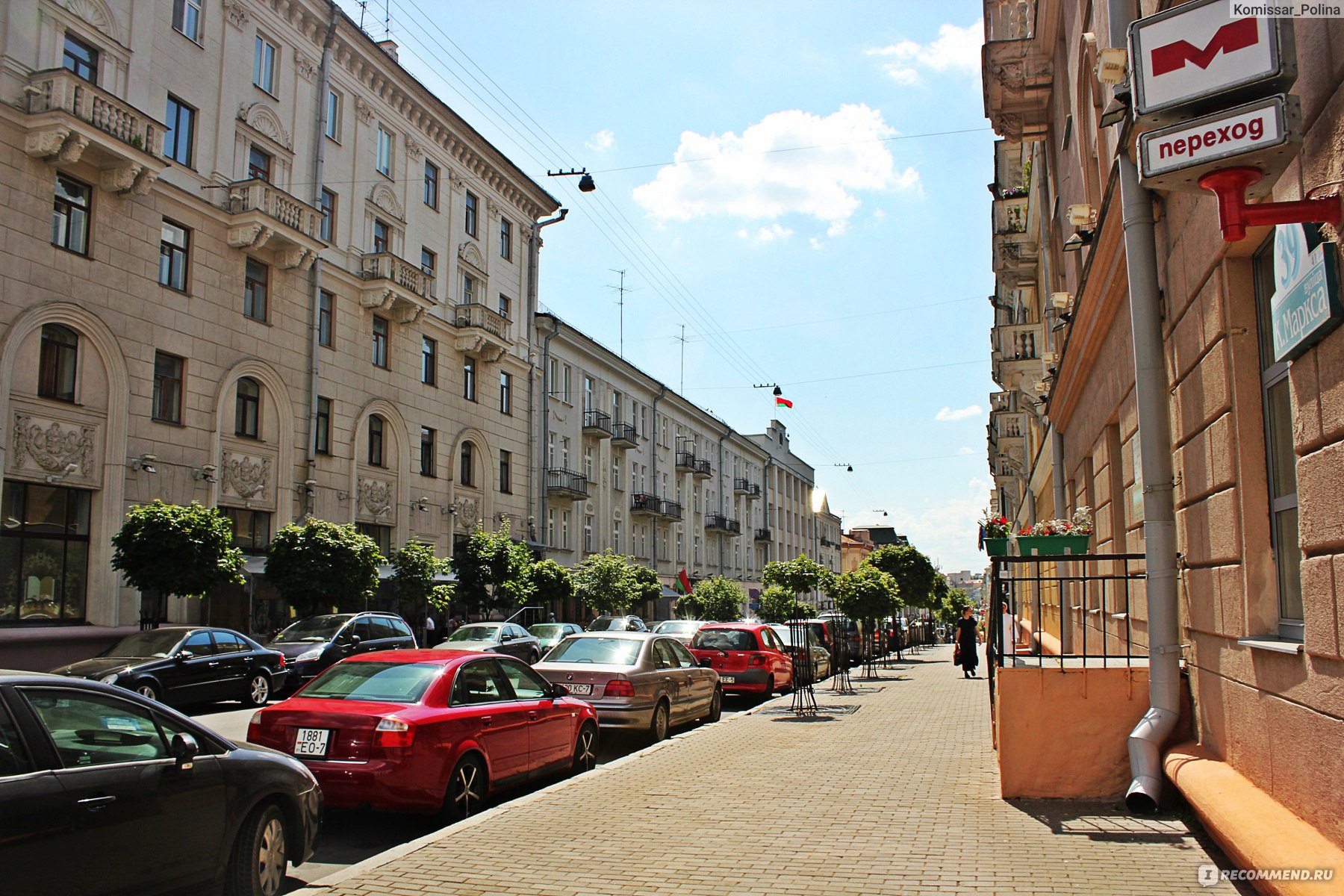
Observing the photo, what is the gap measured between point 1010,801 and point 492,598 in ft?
85.8

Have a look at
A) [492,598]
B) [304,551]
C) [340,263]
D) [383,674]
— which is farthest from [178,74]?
[383,674]

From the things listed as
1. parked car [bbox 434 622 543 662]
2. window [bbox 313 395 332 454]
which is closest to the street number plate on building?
parked car [bbox 434 622 543 662]

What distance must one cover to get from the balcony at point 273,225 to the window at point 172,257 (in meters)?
1.45

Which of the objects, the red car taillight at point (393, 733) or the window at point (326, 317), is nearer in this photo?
the red car taillight at point (393, 733)

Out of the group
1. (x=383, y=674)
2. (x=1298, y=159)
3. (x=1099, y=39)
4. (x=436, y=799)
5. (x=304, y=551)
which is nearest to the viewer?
(x=1298, y=159)

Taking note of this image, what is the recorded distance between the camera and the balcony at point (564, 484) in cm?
4316

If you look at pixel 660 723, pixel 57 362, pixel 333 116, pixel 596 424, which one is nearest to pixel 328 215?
pixel 333 116

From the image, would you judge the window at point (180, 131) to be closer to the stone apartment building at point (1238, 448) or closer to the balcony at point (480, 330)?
the balcony at point (480, 330)

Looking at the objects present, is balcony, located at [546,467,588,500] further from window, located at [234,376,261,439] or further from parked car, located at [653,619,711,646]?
parked car, located at [653,619,711,646]

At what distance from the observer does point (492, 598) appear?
32.8 metres

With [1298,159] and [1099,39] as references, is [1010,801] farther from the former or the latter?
[1099,39]

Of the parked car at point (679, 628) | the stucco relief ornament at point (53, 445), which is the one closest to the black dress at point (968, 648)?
the parked car at point (679, 628)

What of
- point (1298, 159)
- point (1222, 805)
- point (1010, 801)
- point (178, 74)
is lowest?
point (1010, 801)

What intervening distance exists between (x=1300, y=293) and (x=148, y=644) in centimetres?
1675
